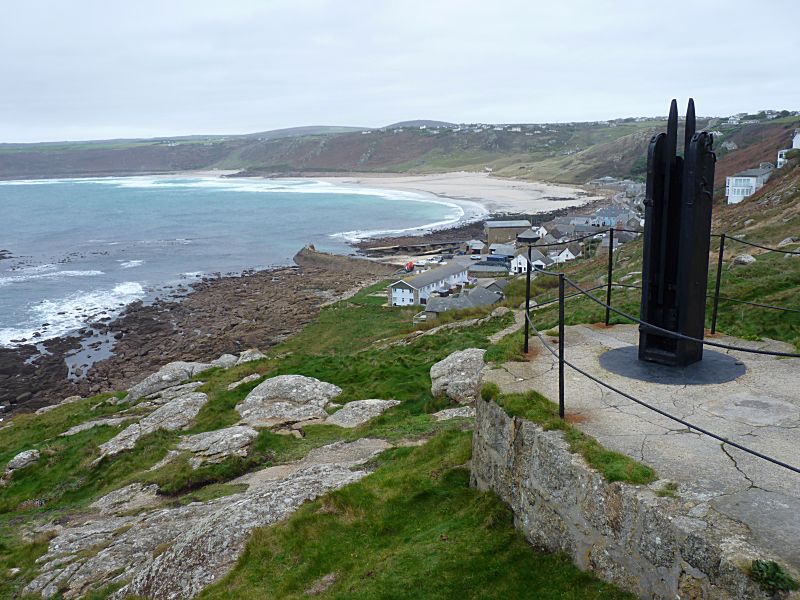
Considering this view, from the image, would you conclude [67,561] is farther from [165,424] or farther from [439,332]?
[439,332]

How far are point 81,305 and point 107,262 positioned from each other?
79.2ft

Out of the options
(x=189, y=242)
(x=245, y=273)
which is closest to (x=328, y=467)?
(x=245, y=273)

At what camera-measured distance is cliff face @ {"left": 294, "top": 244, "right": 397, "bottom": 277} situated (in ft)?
232

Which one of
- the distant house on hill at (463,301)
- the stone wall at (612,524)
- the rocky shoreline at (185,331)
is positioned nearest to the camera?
the stone wall at (612,524)

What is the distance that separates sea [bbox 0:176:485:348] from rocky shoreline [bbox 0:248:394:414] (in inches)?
164

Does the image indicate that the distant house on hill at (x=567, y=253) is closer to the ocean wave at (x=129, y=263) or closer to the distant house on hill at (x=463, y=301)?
the distant house on hill at (x=463, y=301)

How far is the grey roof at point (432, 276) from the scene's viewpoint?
2042 inches

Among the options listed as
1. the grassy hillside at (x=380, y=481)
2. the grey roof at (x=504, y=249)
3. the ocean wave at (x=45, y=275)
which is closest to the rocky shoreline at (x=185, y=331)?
the grey roof at (x=504, y=249)

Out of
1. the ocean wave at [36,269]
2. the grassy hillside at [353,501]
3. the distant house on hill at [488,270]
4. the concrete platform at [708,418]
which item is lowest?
the ocean wave at [36,269]

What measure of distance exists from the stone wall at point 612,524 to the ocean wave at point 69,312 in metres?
49.6

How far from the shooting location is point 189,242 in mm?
96938

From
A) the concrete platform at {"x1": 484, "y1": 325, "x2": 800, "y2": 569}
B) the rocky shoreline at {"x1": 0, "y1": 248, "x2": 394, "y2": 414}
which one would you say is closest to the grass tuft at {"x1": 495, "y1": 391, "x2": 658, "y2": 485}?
the concrete platform at {"x1": 484, "y1": 325, "x2": 800, "y2": 569}

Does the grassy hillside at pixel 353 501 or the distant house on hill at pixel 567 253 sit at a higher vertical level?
the grassy hillside at pixel 353 501

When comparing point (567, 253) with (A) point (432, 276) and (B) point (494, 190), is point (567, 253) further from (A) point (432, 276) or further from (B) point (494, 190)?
(B) point (494, 190)
